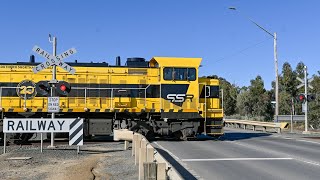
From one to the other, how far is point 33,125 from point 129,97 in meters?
7.28

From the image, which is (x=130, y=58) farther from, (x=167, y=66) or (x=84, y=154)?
(x=84, y=154)

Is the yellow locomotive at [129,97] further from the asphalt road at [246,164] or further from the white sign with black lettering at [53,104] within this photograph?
the asphalt road at [246,164]

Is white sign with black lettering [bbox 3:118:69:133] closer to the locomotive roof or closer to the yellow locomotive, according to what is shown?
the yellow locomotive

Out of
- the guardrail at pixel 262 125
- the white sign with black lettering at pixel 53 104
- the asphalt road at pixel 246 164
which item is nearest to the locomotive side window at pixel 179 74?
the asphalt road at pixel 246 164

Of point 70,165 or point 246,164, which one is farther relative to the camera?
point 246,164

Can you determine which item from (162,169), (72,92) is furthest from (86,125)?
(162,169)

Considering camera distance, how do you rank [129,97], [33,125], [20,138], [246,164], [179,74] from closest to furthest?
1. [246,164]
2. [33,125]
3. [20,138]
4. [129,97]
5. [179,74]

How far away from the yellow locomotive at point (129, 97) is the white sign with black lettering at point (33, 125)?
17.6ft

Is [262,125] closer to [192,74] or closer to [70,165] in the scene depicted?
[192,74]

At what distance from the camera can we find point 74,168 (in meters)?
11.9

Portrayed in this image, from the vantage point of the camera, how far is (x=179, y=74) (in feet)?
72.6

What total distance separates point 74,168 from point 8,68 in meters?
11.6

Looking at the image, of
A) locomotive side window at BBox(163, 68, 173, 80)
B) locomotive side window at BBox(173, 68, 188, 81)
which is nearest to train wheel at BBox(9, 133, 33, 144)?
locomotive side window at BBox(163, 68, 173, 80)

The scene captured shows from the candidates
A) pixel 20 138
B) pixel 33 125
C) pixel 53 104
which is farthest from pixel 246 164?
pixel 20 138
